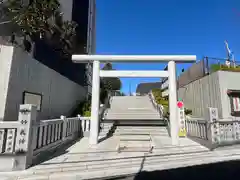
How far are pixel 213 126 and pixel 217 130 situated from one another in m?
0.24

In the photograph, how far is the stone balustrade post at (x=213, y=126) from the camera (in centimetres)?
566

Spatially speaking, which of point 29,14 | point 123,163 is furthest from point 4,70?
point 123,163

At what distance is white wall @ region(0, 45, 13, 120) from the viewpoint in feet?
14.8

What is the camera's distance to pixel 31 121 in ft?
12.3

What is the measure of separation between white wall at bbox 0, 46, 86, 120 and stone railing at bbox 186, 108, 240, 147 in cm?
640

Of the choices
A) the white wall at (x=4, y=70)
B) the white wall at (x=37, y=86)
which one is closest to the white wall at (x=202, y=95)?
the white wall at (x=37, y=86)

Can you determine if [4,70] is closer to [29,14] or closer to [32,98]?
[32,98]

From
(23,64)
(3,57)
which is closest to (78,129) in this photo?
(23,64)

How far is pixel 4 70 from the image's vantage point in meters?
4.64

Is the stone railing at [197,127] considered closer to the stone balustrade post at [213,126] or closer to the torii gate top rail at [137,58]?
the stone balustrade post at [213,126]

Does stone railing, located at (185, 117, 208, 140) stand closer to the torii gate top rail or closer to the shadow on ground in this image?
the shadow on ground

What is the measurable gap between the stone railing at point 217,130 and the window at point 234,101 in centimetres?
268

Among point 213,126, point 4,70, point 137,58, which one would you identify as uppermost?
point 137,58

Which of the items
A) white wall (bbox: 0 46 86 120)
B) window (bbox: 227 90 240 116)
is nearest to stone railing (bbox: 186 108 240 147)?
window (bbox: 227 90 240 116)
